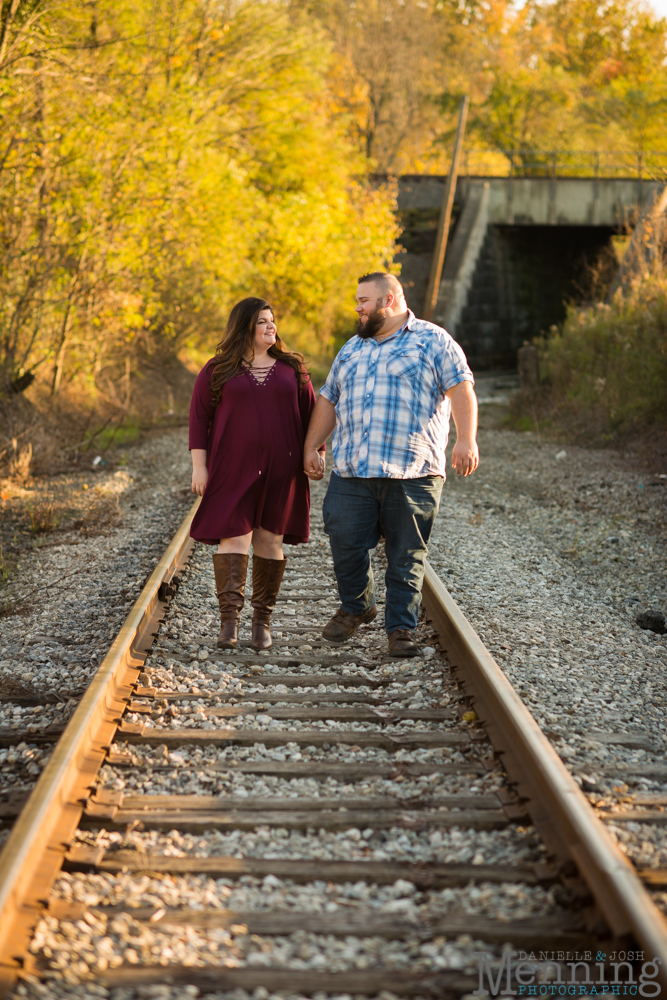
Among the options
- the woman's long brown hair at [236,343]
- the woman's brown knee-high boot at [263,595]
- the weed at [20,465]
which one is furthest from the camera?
the weed at [20,465]

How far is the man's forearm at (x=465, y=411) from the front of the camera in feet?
14.9

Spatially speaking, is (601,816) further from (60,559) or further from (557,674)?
(60,559)

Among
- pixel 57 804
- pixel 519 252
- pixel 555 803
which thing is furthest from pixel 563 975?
pixel 519 252

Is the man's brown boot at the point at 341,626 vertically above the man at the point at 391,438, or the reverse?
the man at the point at 391,438

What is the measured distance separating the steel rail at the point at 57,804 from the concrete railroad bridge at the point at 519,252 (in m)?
22.7

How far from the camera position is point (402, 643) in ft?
15.7

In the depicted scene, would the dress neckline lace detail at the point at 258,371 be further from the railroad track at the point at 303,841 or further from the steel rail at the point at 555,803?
the steel rail at the point at 555,803

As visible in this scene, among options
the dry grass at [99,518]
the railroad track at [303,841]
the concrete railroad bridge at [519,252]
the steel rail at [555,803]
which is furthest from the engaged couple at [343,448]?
the concrete railroad bridge at [519,252]

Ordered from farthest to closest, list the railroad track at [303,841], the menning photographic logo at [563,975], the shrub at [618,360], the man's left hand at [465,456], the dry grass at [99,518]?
1. the shrub at [618,360]
2. the dry grass at [99,518]
3. the man's left hand at [465,456]
4. the railroad track at [303,841]
5. the menning photographic logo at [563,975]

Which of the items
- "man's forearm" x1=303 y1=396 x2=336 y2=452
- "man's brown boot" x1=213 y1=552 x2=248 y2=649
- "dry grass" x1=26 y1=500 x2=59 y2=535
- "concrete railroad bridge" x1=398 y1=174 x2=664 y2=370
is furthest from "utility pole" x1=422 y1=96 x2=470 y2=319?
"man's brown boot" x1=213 y1=552 x2=248 y2=649

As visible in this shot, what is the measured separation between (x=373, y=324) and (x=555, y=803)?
2611 millimetres

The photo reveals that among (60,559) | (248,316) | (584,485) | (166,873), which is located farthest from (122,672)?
(584,485)

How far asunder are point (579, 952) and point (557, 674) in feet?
7.39

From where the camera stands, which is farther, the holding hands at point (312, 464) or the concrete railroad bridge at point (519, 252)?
the concrete railroad bridge at point (519, 252)
